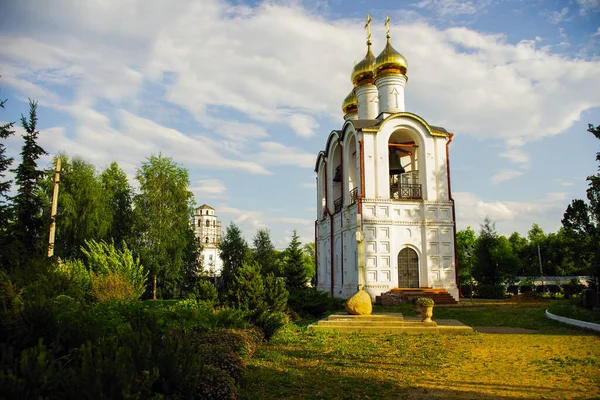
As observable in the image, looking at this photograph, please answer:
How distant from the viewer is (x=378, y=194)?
997 inches

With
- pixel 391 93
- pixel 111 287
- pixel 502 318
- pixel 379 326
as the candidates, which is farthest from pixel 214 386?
pixel 391 93

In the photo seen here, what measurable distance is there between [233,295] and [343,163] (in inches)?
681

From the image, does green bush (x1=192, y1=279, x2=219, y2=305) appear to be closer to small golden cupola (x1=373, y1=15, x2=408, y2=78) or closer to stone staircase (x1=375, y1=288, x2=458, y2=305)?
stone staircase (x1=375, y1=288, x2=458, y2=305)

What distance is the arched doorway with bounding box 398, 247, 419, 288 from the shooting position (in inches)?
1001

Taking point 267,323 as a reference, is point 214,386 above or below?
below

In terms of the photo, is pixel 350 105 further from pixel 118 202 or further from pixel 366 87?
pixel 118 202

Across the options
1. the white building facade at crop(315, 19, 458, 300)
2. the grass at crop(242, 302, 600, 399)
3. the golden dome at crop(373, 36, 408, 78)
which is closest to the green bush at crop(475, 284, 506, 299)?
the white building facade at crop(315, 19, 458, 300)

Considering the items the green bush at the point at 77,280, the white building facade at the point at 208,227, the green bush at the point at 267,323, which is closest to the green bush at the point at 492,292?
the green bush at the point at 267,323

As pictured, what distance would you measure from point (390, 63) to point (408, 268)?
40.6 feet

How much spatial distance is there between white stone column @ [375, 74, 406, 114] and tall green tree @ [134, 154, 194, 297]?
571 inches

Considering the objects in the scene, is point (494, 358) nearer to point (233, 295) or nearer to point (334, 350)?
point (334, 350)

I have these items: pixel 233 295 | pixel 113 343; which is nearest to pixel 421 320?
pixel 233 295

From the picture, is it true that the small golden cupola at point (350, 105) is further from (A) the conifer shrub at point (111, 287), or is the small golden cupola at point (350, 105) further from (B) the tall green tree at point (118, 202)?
(A) the conifer shrub at point (111, 287)

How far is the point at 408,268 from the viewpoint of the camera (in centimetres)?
2556
